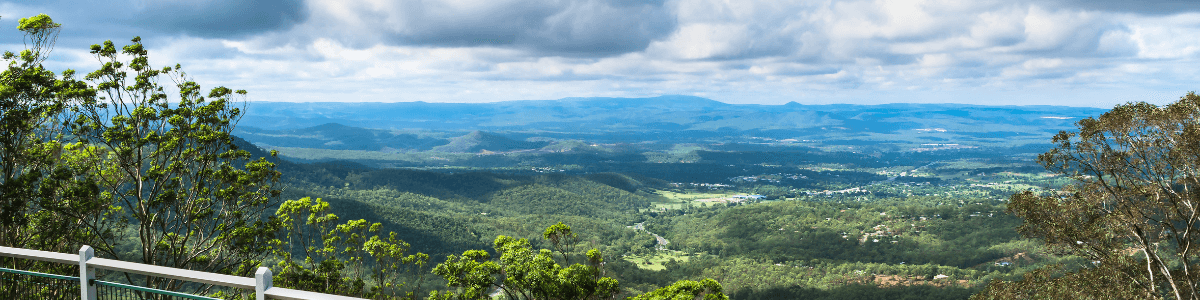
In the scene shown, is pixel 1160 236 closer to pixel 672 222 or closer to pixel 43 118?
pixel 43 118

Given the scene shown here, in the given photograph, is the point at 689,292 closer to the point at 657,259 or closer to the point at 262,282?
the point at 262,282

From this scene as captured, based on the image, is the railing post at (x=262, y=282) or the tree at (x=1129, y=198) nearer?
the railing post at (x=262, y=282)

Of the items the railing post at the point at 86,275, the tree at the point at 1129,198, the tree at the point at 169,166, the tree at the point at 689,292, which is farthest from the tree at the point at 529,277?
the tree at the point at 1129,198

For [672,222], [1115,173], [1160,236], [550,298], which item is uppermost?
[1115,173]

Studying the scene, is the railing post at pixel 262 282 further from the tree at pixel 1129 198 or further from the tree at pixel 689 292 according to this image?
the tree at pixel 1129 198

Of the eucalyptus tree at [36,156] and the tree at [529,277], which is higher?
the eucalyptus tree at [36,156]

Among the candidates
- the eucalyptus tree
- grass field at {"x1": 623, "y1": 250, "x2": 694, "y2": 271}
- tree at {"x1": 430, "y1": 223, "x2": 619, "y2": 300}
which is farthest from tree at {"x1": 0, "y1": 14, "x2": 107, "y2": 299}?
grass field at {"x1": 623, "y1": 250, "x2": 694, "y2": 271}

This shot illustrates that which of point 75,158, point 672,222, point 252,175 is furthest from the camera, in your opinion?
point 672,222

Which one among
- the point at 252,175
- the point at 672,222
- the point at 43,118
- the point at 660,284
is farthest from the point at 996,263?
the point at 43,118
